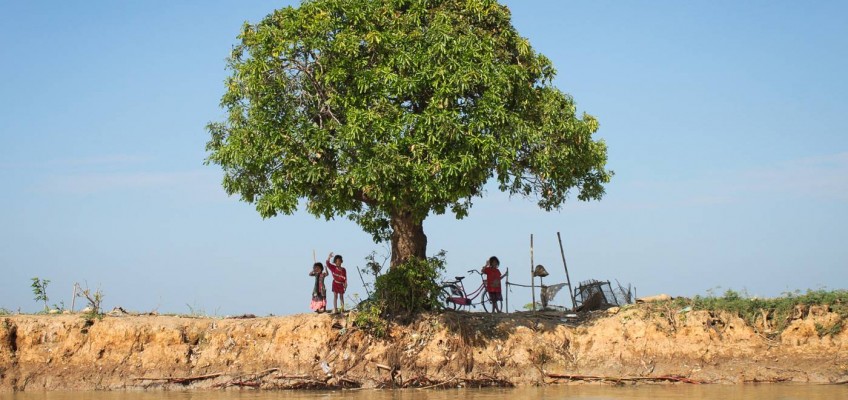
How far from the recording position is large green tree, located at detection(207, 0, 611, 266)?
17203 mm

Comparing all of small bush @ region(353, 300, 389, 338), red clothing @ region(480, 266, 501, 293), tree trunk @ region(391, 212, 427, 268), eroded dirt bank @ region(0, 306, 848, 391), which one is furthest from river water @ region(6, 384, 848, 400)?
red clothing @ region(480, 266, 501, 293)

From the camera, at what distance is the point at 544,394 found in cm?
1678

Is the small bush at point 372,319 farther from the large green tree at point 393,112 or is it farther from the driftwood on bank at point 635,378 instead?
the driftwood on bank at point 635,378

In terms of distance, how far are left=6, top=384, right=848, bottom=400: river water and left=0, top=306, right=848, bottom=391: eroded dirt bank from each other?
0.73 meters

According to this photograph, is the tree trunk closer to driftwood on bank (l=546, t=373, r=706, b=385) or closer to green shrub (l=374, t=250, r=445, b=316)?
green shrub (l=374, t=250, r=445, b=316)

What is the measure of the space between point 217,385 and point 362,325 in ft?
11.3

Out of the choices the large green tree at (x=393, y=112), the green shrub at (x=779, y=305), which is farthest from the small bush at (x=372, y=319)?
the green shrub at (x=779, y=305)

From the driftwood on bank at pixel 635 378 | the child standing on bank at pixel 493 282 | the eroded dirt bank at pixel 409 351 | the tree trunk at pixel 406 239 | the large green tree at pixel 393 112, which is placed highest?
the large green tree at pixel 393 112

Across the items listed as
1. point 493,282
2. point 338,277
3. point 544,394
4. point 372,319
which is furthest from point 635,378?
point 338,277

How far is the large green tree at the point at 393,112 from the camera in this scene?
17203 mm

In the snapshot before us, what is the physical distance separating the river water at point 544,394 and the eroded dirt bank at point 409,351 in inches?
28.8

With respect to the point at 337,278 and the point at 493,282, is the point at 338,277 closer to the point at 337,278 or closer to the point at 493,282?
the point at 337,278

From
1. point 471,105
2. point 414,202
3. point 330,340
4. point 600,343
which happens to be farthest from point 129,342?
point 600,343

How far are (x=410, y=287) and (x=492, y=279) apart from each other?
111 inches
